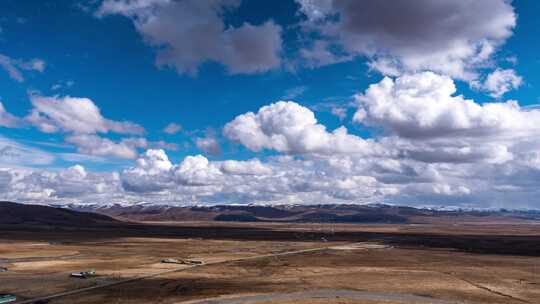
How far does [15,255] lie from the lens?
417 feet

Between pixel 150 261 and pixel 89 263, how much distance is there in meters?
14.2

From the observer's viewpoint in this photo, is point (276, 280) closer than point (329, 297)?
No

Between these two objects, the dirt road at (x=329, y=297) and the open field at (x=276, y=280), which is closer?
the dirt road at (x=329, y=297)

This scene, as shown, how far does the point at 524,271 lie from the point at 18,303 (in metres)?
96.2

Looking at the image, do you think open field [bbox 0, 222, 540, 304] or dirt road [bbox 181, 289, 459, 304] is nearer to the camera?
dirt road [bbox 181, 289, 459, 304]

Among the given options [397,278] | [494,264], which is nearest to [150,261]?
[397,278]

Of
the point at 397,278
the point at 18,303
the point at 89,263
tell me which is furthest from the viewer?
the point at 89,263

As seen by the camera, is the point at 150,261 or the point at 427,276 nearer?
the point at 427,276

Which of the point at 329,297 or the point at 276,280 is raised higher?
the point at 329,297

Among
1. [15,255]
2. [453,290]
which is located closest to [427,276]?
[453,290]

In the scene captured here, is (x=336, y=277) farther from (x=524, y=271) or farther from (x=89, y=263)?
(x=89, y=263)

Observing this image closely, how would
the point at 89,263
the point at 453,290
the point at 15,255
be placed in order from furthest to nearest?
1. the point at 15,255
2. the point at 89,263
3. the point at 453,290

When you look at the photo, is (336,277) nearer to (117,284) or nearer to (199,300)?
(199,300)

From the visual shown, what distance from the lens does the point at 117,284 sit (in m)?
77.4
